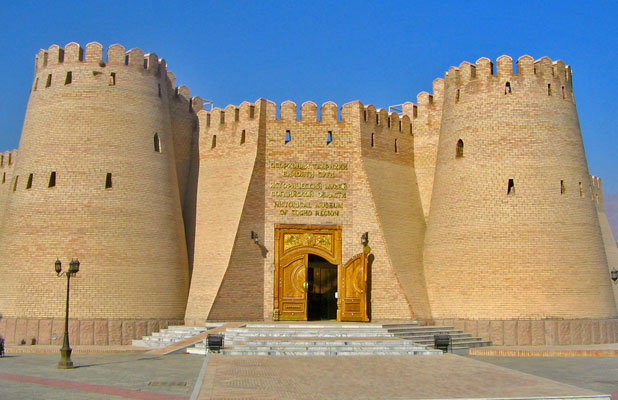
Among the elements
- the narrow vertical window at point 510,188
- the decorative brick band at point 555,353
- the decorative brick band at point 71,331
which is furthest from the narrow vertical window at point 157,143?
the decorative brick band at point 555,353

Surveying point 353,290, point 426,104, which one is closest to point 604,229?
point 426,104

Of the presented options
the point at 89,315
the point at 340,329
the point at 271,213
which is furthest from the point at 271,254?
the point at 89,315

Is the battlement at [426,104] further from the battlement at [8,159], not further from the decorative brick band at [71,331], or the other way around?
the battlement at [8,159]

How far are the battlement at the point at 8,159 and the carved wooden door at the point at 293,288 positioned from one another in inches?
588

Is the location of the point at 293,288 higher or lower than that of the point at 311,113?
lower

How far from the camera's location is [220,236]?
21719 millimetres

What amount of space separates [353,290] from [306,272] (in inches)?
61.9

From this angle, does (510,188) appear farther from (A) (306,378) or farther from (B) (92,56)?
(B) (92,56)

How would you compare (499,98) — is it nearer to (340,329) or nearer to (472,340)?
(472,340)

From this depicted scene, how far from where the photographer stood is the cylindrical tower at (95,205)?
64.5 feet

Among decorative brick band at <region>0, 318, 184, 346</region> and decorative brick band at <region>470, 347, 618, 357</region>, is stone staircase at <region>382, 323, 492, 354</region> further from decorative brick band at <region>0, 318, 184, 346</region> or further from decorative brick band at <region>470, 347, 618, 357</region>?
decorative brick band at <region>0, 318, 184, 346</region>

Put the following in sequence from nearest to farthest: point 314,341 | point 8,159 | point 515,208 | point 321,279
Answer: point 314,341 < point 515,208 < point 321,279 < point 8,159

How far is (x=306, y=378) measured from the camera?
36.9 ft

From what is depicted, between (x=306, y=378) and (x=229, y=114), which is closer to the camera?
(x=306, y=378)
